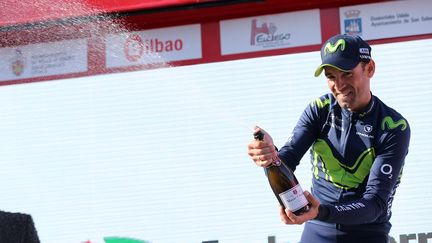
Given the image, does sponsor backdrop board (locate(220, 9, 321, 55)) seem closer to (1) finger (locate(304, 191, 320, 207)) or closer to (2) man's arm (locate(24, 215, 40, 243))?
(2) man's arm (locate(24, 215, 40, 243))

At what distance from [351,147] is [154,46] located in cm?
297

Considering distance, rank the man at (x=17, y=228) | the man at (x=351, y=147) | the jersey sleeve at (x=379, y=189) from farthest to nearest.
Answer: the man at (x=17, y=228) < the man at (x=351, y=147) < the jersey sleeve at (x=379, y=189)

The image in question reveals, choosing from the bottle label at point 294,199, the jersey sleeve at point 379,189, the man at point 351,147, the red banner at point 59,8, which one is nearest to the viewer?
the bottle label at point 294,199

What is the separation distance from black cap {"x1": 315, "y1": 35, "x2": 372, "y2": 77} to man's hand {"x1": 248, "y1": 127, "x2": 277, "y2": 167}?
1.21 ft

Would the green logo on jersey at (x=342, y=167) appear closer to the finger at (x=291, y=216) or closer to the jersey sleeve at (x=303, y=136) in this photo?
the jersey sleeve at (x=303, y=136)

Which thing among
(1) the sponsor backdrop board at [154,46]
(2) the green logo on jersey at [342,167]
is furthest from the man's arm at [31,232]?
(2) the green logo on jersey at [342,167]

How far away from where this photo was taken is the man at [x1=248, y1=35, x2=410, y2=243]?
7.72ft

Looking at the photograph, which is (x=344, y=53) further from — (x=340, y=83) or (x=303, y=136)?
(x=303, y=136)

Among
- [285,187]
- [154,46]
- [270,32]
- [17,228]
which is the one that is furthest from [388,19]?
[17,228]

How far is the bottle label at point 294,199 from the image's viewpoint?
84.0 inches

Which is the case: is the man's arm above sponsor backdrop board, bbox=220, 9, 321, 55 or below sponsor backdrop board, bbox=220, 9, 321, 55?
below

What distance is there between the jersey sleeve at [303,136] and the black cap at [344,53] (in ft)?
0.73

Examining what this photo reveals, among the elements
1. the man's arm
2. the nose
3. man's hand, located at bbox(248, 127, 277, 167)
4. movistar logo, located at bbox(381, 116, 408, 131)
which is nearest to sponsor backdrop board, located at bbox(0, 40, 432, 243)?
the man's arm

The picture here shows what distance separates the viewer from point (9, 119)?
219 inches
